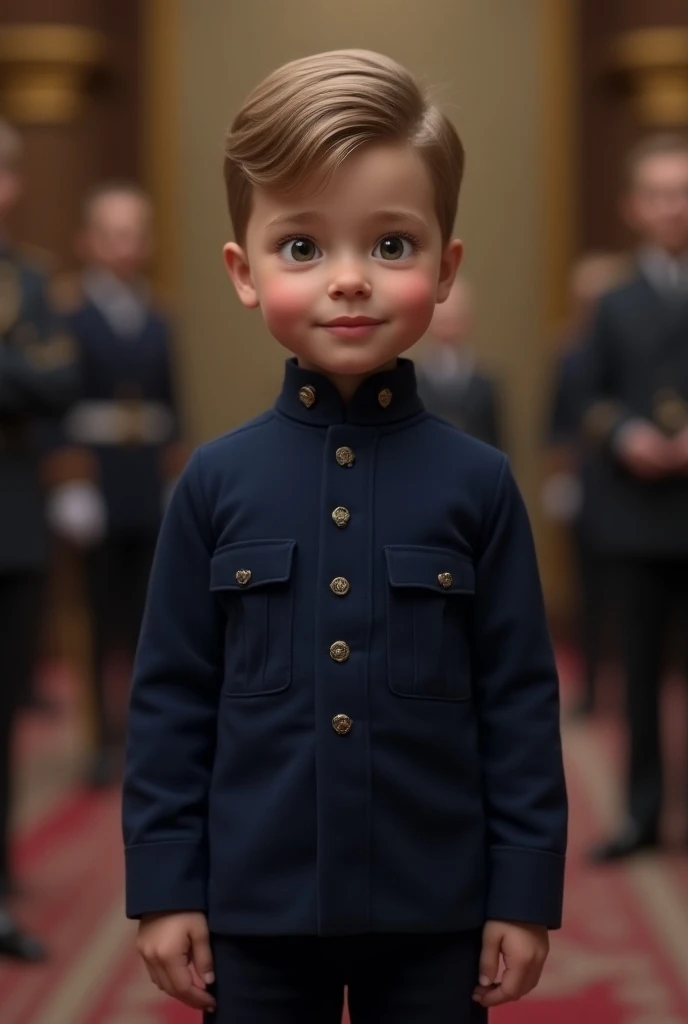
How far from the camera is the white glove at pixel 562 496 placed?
6.95 metres

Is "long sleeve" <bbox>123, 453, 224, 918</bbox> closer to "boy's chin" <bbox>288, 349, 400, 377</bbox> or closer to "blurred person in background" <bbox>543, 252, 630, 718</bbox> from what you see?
"boy's chin" <bbox>288, 349, 400, 377</bbox>

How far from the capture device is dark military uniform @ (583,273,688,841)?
162 inches

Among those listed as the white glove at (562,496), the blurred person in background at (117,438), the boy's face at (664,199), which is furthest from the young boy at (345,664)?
the white glove at (562,496)

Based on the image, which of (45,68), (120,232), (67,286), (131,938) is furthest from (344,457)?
(45,68)

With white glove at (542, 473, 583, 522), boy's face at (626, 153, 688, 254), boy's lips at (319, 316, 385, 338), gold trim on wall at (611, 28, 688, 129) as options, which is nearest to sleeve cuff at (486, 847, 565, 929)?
boy's lips at (319, 316, 385, 338)

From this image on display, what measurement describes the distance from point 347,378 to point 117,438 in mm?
3775

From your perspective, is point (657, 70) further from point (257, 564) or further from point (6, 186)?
point (257, 564)

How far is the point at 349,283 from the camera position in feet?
5.20

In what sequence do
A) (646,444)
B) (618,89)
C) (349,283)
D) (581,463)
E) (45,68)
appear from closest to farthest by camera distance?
(349,283), (646,444), (581,463), (45,68), (618,89)

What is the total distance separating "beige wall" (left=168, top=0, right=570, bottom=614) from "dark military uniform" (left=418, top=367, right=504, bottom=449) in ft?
6.69

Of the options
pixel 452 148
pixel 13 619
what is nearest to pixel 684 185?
pixel 13 619

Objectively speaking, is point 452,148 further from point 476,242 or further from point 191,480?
point 476,242

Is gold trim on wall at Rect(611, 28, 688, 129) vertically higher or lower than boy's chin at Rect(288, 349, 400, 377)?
higher

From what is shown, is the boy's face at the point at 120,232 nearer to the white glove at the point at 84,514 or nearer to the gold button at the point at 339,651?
the white glove at the point at 84,514
